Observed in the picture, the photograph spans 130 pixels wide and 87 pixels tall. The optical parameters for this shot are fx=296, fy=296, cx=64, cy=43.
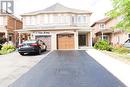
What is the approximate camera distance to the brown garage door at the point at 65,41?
42.5m

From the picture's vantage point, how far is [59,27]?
43.7 metres

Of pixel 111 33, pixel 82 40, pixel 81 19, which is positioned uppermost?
pixel 81 19

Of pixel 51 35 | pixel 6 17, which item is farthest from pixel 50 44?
pixel 6 17

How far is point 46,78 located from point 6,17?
42144 millimetres

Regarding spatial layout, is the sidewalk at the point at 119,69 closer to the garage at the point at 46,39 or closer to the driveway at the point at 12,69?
the driveway at the point at 12,69

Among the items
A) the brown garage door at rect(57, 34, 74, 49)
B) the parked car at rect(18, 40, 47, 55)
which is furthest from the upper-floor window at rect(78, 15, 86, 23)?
the parked car at rect(18, 40, 47, 55)

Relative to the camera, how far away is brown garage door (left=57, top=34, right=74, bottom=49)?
42.5 m

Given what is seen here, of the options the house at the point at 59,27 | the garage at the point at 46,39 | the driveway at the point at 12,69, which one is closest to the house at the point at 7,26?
the house at the point at 59,27

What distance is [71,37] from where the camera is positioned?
4281 centimetres

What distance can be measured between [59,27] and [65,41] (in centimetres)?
253

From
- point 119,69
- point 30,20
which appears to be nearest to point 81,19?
point 30,20

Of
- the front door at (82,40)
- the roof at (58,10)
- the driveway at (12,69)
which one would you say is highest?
the roof at (58,10)

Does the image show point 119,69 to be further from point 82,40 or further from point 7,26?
point 7,26

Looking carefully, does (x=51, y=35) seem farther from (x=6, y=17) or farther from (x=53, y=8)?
(x=6, y=17)
